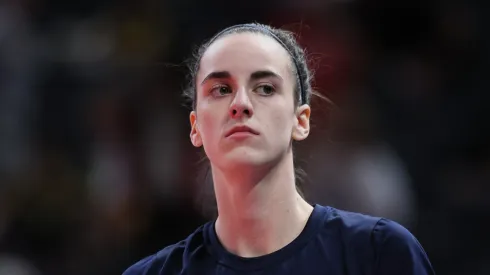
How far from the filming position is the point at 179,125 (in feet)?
17.0

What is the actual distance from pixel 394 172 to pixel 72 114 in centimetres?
211

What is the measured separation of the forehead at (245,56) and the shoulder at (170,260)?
57cm

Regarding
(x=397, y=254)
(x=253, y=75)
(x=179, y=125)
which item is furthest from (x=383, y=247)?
(x=179, y=125)

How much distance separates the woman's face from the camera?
2.55 metres

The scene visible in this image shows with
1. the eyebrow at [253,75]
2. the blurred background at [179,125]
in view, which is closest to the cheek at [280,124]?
the eyebrow at [253,75]

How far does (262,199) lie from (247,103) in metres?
0.33

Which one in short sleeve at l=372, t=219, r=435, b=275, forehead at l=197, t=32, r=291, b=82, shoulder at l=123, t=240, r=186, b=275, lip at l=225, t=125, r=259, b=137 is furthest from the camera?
shoulder at l=123, t=240, r=186, b=275

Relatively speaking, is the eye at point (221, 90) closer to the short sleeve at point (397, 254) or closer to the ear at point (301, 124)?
the ear at point (301, 124)

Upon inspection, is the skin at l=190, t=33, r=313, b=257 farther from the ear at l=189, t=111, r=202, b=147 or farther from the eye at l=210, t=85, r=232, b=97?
the ear at l=189, t=111, r=202, b=147

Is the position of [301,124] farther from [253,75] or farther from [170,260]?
[170,260]

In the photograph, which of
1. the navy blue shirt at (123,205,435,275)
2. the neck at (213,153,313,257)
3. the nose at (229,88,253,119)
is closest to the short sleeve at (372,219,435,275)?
the navy blue shirt at (123,205,435,275)

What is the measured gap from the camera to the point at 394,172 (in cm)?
478

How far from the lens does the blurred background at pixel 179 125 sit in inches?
185

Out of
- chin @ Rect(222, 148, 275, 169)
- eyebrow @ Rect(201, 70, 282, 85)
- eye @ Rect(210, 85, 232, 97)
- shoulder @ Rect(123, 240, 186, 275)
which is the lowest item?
shoulder @ Rect(123, 240, 186, 275)
